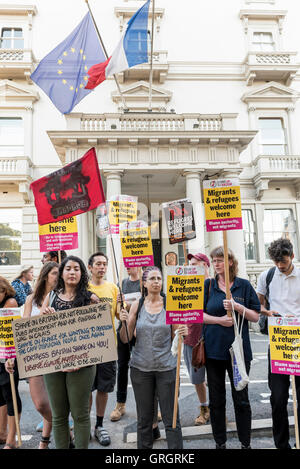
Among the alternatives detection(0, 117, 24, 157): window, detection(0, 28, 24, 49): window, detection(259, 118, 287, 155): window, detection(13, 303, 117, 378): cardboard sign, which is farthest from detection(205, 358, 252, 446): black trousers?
detection(0, 28, 24, 49): window

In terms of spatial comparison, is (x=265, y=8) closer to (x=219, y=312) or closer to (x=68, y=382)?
(x=219, y=312)

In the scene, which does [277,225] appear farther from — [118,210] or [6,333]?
[6,333]

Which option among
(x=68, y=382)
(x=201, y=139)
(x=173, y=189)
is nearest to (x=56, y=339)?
(x=68, y=382)

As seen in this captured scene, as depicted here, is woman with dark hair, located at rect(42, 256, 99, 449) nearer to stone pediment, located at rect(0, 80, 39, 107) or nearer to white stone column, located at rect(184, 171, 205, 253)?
white stone column, located at rect(184, 171, 205, 253)

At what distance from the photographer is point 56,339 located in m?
2.41

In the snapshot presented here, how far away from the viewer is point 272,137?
13.1 metres

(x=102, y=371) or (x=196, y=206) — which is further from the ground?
(x=196, y=206)

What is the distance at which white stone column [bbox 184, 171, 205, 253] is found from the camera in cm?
912

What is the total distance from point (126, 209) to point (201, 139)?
5.96 metres

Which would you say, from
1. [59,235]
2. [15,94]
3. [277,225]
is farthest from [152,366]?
[15,94]

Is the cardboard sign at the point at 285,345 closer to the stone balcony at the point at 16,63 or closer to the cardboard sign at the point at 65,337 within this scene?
the cardboard sign at the point at 65,337

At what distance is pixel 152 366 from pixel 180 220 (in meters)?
1.96

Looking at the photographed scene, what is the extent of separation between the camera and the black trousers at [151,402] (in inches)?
92.4

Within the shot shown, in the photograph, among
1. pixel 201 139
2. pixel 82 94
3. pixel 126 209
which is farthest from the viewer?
pixel 201 139
